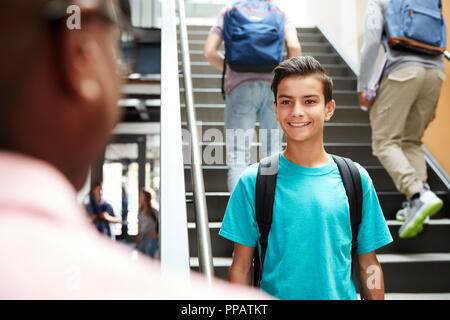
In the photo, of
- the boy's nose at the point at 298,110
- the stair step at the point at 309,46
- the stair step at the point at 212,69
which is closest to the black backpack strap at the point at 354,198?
the boy's nose at the point at 298,110

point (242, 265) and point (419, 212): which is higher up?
point (242, 265)

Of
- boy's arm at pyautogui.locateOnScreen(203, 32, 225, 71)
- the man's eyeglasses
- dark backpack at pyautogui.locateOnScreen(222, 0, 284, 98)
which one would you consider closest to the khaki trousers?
dark backpack at pyautogui.locateOnScreen(222, 0, 284, 98)

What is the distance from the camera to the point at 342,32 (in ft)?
11.3

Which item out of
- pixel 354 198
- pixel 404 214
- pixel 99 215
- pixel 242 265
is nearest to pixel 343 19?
pixel 404 214

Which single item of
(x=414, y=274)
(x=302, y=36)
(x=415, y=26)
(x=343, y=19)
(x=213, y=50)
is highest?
(x=343, y=19)

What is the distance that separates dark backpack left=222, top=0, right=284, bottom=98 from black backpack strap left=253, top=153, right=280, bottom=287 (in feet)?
2.78

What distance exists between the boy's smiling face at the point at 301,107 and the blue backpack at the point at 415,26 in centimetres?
120

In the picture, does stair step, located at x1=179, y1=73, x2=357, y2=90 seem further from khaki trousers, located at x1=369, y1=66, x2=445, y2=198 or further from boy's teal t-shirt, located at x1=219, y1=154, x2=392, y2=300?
boy's teal t-shirt, located at x1=219, y1=154, x2=392, y2=300

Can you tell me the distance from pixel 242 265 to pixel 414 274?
1273 mm

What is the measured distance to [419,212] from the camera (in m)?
1.85

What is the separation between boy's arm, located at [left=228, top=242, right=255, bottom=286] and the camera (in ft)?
2.98

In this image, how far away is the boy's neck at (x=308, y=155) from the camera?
958 mm

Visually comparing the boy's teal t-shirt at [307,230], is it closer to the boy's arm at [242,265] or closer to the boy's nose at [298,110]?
the boy's arm at [242,265]

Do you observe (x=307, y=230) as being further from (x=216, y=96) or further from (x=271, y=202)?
(x=216, y=96)
